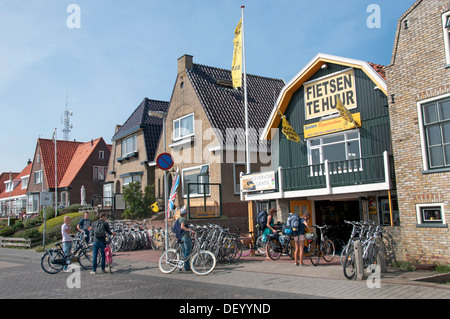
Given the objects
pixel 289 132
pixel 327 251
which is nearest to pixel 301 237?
pixel 327 251

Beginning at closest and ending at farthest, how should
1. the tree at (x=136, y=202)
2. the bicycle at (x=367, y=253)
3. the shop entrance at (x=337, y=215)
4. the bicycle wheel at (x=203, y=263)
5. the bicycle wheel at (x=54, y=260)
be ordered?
the bicycle at (x=367, y=253), the bicycle wheel at (x=203, y=263), the bicycle wheel at (x=54, y=260), the shop entrance at (x=337, y=215), the tree at (x=136, y=202)

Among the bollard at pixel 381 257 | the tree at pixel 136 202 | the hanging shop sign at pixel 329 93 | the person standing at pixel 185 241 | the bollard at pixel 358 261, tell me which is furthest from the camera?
the tree at pixel 136 202

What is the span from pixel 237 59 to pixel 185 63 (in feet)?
22.0

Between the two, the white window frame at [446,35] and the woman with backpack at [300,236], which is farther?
the woman with backpack at [300,236]

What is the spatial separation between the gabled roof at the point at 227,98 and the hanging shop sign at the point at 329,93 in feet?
19.9

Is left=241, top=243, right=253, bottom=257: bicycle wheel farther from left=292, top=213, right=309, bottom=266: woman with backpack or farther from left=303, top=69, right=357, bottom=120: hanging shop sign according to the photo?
left=303, top=69, right=357, bottom=120: hanging shop sign

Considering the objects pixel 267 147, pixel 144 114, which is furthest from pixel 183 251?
pixel 144 114

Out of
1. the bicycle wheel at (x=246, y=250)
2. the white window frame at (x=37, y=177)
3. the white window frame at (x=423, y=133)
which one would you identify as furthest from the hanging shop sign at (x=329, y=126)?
the white window frame at (x=37, y=177)

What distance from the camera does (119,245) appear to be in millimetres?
18141

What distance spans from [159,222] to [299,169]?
24.5 ft

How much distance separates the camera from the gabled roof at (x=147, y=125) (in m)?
28.4

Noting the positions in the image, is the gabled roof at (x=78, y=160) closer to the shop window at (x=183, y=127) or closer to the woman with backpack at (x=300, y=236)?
the shop window at (x=183, y=127)

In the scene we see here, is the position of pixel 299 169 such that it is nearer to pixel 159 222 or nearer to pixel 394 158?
pixel 394 158

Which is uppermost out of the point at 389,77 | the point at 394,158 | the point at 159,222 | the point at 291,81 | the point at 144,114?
the point at 144,114
